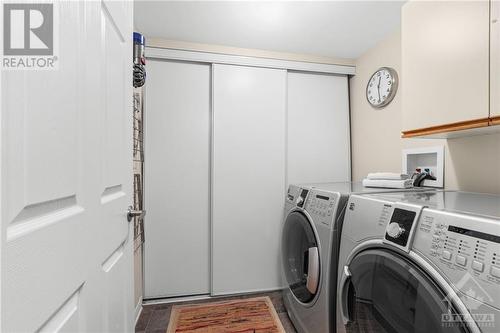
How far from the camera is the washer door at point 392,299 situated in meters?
0.64

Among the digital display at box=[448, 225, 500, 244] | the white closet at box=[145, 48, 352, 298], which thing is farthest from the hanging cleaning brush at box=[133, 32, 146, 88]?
the digital display at box=[448, 225, 500, 244]

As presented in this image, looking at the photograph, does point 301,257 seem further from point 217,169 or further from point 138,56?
point 138,56

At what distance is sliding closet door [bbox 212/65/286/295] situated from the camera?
207cm

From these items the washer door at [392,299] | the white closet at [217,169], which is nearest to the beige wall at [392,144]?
the white closet at [217,169]

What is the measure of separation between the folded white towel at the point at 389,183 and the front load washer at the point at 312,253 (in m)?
0.10

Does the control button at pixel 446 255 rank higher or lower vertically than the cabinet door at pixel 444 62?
lower

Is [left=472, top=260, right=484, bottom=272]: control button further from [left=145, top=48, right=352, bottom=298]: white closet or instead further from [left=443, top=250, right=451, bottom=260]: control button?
[left=145, top=48, right=352, bottom=298]: white closet

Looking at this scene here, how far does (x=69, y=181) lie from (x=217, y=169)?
1544 millimetres

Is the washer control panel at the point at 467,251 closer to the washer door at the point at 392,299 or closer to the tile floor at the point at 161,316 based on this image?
the washer door at the point at 392,299

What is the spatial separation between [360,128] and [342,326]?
5.81 feet

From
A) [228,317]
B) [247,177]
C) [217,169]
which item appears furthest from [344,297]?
[217,169]

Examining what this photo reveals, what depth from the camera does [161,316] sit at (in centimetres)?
181

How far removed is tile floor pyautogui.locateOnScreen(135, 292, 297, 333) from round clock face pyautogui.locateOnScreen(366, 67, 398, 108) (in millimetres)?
1886

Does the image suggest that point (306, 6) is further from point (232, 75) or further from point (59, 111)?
point (59, 111)
